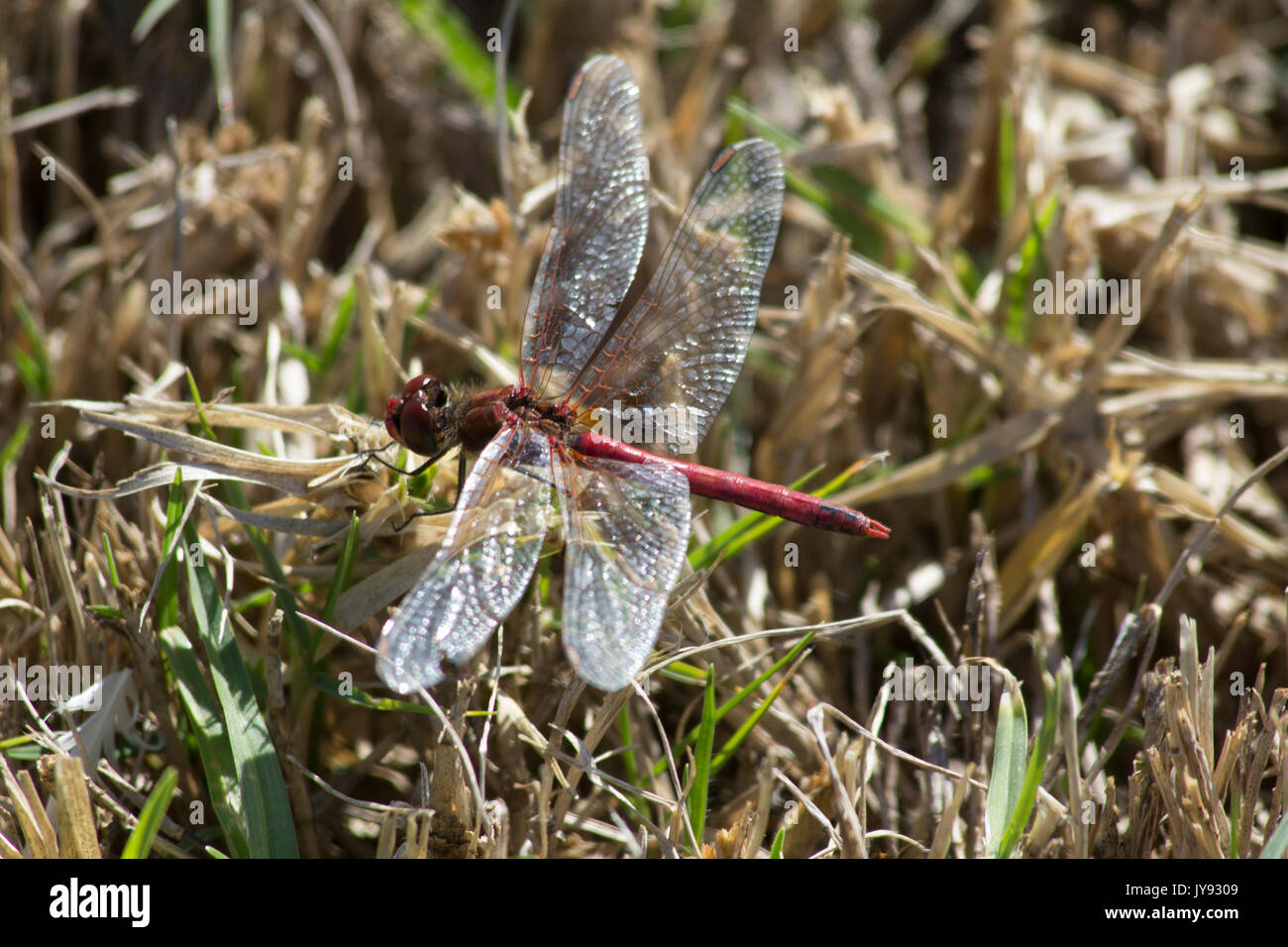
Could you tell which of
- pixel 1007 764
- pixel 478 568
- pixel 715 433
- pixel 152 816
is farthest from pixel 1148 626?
pixel 152 816

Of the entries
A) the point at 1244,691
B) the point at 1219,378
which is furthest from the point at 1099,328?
the point at 1244,691

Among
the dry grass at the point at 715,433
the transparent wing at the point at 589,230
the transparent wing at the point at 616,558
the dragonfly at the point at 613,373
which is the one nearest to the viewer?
the transparent wing at the point at 616,558

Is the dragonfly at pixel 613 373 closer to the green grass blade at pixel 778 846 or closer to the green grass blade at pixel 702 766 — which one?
the green grass blade at pixel 702 766

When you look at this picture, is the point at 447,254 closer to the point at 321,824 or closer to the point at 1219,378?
the point at 321,824

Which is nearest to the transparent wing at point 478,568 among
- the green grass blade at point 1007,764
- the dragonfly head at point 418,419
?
the dragonfly head at point 418,419

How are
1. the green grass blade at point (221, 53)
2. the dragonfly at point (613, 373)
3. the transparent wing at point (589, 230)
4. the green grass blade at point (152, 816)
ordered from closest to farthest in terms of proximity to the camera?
the green grass blade at point (152, 816), the dragonfly at point (613, 373), the transparent wing at point (589, 230), the green grass blade at point (221, 53)

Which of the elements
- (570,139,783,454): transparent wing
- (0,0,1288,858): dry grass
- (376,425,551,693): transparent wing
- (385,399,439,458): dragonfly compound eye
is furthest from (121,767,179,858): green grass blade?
(570,139,783,454): transparent wing

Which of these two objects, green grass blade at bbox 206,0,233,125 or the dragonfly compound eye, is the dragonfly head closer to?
the dragonfly compound eye
